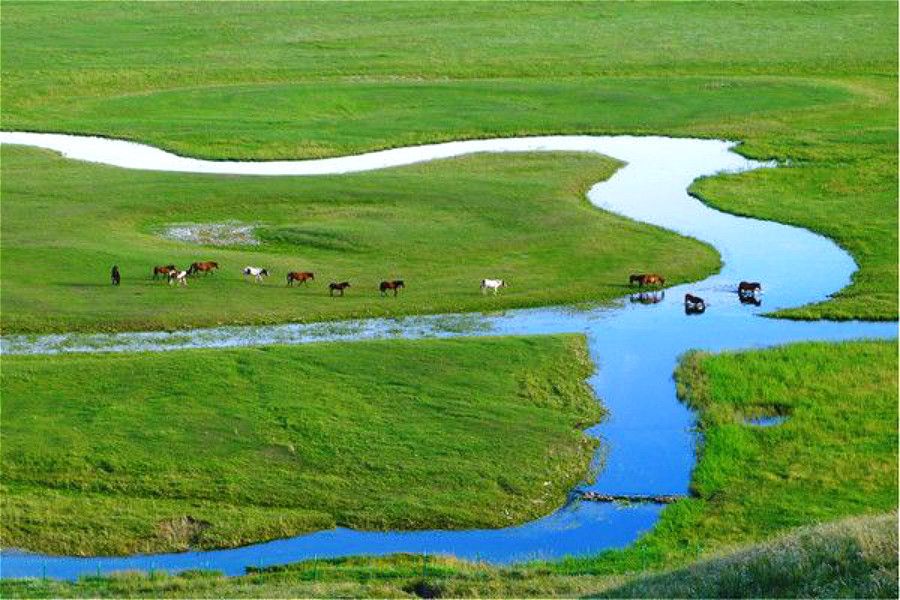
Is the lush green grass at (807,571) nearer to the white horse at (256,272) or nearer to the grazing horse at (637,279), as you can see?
Answer: the grazing horse at (637,279)

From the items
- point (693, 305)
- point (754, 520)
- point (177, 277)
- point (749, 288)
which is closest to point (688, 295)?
point (693, 305)

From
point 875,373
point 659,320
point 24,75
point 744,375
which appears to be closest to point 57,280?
point 659,320

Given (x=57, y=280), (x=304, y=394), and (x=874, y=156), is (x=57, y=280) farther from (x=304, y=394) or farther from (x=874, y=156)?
(x=874, y=156)

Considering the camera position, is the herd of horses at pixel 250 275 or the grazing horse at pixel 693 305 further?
the herd of horses at pixel 250 275

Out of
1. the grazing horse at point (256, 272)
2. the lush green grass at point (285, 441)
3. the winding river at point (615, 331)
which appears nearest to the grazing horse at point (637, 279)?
the winding river at point (615, 331)

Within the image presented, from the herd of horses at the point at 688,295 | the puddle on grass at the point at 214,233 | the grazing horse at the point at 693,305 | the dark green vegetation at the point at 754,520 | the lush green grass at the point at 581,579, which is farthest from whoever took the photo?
the puddle on grass at the point at 214,233

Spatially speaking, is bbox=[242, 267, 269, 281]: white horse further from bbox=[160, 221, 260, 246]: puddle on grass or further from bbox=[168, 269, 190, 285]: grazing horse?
bbox=[160, 221, 260, 246]: puddle on grass

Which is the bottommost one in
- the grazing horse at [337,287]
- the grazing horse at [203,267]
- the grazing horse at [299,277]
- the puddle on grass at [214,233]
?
the grazing horse at [337,287]
